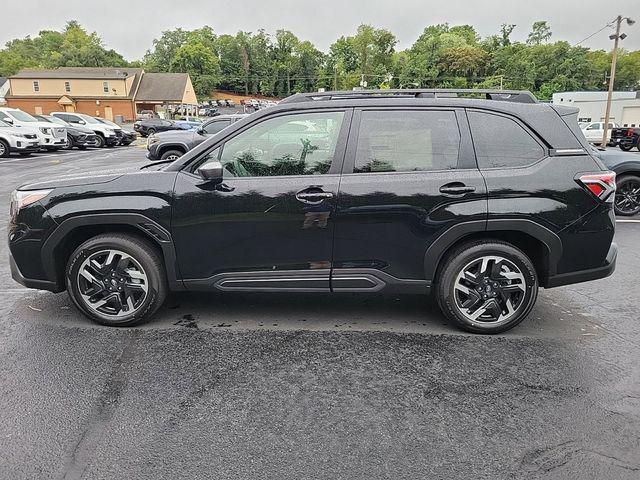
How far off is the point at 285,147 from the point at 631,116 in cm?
5356

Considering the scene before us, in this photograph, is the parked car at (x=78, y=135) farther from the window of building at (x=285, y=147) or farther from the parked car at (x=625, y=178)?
the window of building at (x=285, y=147)

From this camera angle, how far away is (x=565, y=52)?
85.6 m

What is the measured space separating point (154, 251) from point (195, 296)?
3.08 ft

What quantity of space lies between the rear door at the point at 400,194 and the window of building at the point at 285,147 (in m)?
0.19

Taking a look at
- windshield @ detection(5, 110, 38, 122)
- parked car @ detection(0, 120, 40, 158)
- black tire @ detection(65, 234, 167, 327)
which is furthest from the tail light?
windshield @ detection(5, 110, 38, 122)

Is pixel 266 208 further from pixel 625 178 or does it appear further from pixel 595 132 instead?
pixel 595 132

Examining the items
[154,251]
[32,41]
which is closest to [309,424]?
[154,251]

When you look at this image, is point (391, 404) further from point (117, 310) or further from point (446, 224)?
point (117, 310)

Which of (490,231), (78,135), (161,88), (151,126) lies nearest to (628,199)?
(490,231)

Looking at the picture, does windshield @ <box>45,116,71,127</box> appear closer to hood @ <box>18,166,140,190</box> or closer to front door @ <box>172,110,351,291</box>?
hood @ <box>18,166,140,190</box>

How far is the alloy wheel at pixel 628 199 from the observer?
8875mm

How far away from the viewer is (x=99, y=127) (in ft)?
89.2

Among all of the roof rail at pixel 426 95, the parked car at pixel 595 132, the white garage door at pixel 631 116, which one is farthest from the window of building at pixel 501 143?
the white garage door at pixel 631 116

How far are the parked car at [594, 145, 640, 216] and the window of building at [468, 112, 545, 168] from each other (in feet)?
18.4
